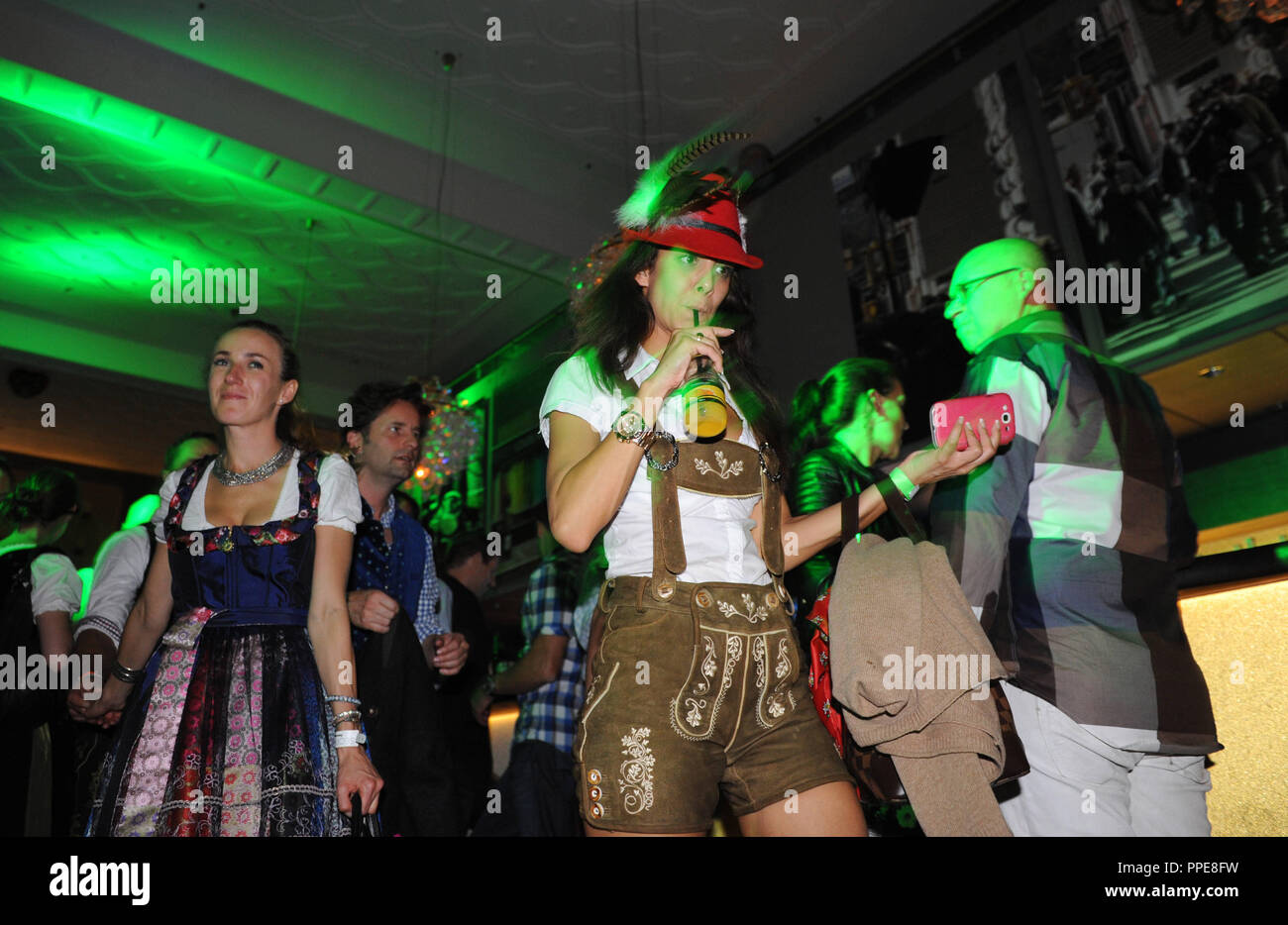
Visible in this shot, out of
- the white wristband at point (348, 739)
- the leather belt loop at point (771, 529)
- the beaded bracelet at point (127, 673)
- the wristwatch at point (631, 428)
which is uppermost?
the wristwatch at point (631, 428)

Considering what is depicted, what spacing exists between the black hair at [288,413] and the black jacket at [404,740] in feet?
1.95

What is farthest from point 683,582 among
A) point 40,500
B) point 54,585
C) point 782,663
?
point 40,500

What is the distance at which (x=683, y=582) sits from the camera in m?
1.47

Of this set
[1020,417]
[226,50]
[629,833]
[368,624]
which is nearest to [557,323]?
[226,50]

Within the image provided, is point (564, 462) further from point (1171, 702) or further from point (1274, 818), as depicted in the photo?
point (1274, 818)

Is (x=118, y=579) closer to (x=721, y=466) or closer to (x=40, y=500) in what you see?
(x=40, y=500)

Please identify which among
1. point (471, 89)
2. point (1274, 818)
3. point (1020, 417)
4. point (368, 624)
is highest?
point (471, 89)

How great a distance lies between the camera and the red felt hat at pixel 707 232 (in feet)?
5.56

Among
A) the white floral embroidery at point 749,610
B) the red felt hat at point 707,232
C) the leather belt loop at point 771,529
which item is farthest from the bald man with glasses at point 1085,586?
the red felt hat at point 707,232

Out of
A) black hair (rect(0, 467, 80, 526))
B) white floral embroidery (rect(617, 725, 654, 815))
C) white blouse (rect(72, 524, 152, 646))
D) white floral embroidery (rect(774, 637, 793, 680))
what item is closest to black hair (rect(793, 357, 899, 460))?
white floral embroidery (rect(774, 637, 793, 680))

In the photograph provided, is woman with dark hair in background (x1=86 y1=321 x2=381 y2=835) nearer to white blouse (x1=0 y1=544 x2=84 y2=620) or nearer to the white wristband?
the white wristband

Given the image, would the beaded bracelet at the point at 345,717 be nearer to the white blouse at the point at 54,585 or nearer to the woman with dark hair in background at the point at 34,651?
the woman with dark hair in background at the point at 34,651

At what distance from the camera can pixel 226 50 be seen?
18.1 feet

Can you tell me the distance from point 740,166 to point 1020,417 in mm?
4898
